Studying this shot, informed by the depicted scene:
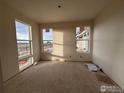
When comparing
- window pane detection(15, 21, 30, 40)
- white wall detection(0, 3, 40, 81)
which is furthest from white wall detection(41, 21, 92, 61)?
white wall detection(0, 3, 40, 81)

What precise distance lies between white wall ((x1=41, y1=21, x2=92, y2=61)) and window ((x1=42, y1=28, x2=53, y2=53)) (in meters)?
0.21

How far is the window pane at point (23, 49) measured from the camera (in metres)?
3.50

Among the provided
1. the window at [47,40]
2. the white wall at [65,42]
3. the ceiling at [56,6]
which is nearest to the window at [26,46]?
the ceiling at [56,6]

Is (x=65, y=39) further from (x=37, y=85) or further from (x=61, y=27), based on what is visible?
(x=37, y=85)

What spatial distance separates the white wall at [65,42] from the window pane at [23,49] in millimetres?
1582

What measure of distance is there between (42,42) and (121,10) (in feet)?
14.2

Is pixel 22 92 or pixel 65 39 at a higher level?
pixel 65 39

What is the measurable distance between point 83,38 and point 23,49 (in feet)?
11.1

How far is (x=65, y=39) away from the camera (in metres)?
5.03

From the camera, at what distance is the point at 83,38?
16.4ft

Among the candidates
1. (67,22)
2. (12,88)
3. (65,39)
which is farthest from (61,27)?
(12,88)

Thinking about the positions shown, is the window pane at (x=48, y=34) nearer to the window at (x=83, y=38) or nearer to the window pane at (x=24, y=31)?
the window pane at (x=24, y=31)

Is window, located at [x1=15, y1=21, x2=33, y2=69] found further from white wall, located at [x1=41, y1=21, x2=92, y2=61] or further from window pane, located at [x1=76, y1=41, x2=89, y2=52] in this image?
window pane, located at [x1=76, y1=41, x2=89, y2=52]

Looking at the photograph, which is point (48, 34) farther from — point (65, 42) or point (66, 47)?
point (66, 47)
